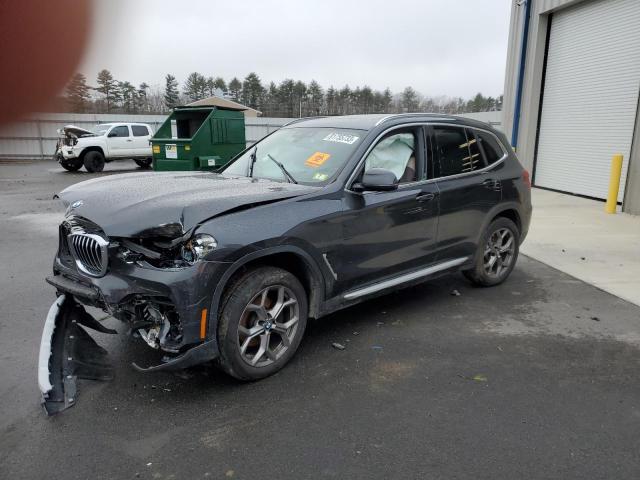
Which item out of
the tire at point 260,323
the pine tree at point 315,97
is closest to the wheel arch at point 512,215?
the tire at point 260,323

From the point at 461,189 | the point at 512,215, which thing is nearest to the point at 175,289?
the point at 461,189

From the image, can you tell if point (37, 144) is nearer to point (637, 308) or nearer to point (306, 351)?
point (306, 351)

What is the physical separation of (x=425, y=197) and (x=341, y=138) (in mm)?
892

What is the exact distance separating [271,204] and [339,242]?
2.07 feet

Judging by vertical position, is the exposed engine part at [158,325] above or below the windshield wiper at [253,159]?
below

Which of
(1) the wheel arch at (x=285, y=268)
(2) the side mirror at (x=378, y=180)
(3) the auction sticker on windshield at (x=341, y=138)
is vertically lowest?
(1) the wheel arch at (x=285, y=268)

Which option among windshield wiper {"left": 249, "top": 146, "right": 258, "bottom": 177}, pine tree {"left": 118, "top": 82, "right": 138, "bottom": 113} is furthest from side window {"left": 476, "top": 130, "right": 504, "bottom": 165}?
pine tree {"left": 118, "top": 82, "right": 138, "bottom": 113}

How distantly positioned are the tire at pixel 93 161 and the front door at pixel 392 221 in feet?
50.7

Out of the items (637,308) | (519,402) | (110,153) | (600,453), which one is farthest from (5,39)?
(110,153)

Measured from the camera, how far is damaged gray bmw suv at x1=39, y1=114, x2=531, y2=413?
119 inches

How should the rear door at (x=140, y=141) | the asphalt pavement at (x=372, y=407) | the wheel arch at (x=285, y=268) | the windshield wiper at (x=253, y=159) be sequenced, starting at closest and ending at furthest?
the asphalt pavement at (x=372, y=407) < the wheel arch at (x=285, y=268) < the windshield wiper at (x=253, y=159) < the rear door at (x=140, y=141)

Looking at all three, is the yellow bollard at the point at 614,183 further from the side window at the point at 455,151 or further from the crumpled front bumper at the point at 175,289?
the crumpled front bumper at the point at 175,289

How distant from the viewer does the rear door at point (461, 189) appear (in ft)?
15.2

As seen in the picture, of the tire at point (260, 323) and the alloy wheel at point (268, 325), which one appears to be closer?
the tire at point (260, 323)
